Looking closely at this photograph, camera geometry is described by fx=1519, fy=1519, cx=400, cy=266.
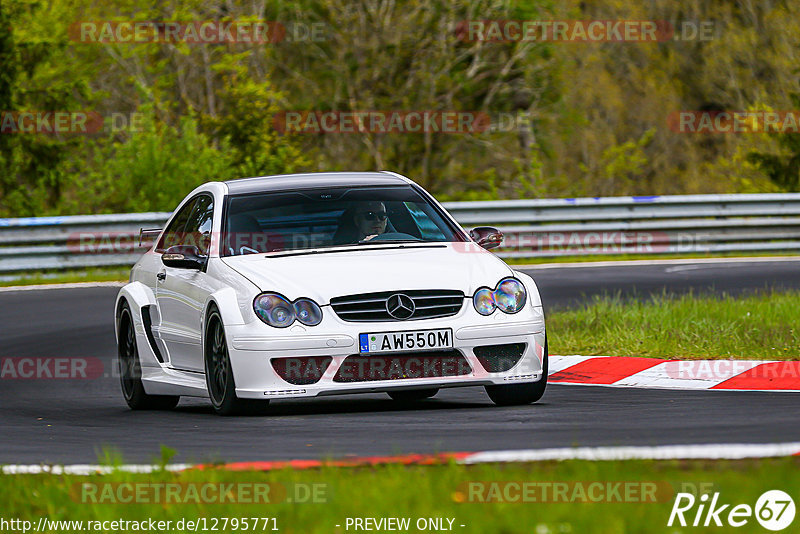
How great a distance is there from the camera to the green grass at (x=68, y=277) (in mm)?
20656

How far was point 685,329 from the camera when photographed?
39.3 ft

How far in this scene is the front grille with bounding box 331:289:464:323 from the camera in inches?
340

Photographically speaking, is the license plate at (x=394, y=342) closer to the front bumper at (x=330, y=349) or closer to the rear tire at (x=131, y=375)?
the front bumper at (x=330, y=349)

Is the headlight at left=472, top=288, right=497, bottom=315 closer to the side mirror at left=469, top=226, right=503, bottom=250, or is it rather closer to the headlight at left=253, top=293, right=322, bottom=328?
the headlight at left=253, top=293, right=322, bottom=328

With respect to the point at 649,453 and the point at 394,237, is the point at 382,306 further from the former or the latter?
the point at 649,453

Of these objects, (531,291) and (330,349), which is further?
(531,291)

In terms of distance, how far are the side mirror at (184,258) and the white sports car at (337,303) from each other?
1 cm

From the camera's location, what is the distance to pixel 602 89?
46.4 metres

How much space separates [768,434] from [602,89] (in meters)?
40.2

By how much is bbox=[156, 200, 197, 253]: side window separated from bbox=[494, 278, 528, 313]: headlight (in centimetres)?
284

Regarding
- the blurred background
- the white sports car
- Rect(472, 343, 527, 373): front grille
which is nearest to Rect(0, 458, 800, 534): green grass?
the white sports car

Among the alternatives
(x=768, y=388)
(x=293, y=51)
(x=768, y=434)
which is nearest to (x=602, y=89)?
(x=293, y=51)

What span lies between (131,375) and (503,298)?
310 centimetres

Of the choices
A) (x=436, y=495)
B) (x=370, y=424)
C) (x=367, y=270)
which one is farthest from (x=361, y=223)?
(x=436, y=495)
